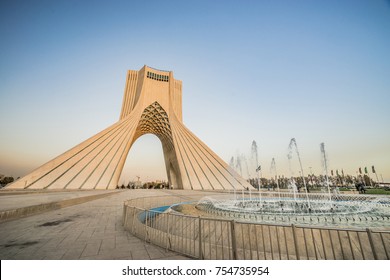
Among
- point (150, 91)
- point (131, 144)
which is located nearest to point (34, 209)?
point (131, 144)

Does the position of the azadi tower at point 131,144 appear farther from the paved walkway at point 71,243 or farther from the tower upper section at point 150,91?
the paved walkway at point 71,243

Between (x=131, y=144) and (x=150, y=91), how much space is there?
31.3 feet

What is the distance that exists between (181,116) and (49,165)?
1989 cm

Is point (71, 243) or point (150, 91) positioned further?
point (150, 91)

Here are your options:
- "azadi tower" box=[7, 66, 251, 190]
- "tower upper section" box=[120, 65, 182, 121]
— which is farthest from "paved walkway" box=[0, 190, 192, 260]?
"tower upper section" box=[120, 65, 182, 121]

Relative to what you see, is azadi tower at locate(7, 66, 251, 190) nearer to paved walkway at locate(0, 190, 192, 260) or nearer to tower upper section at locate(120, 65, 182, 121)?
tower upper section at locate(120, 65, 182, 121)

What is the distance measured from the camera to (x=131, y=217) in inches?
183

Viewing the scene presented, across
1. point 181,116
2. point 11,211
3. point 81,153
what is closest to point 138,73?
point 181,116

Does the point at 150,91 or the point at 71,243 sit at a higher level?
the point at 150,91

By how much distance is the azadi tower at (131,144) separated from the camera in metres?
18.3

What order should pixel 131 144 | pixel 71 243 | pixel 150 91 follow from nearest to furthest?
pixel 71 243 < pixel 131 144 < pixel 150 91

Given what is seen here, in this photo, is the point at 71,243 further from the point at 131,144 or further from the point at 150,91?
the point at 150,91

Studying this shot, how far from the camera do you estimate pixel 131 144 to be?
27.1 meters

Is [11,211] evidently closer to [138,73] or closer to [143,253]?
[143,253]
